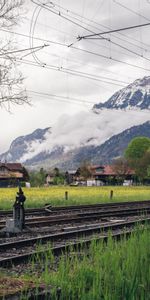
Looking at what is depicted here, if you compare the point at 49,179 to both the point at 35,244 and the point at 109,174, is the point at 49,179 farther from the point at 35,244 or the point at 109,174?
the point at 35,244

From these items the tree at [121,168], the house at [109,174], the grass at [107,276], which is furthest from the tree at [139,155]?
the grass at [107,276]

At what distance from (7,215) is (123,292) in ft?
58.6

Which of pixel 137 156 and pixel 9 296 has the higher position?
pixel 137 156

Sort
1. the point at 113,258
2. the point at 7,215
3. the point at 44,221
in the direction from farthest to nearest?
the point at 7,215
the point at 44,221
the point at 113,258

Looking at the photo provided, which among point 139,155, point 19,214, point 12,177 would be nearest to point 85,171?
point 139,155

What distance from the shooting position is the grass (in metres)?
6.07

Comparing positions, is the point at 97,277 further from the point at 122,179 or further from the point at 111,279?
the point at 122,179

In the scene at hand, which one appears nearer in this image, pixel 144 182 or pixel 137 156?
pixel 144 182

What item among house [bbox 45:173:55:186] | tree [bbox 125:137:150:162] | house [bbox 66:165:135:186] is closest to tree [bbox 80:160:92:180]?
house [bbox 66:165:135:186]

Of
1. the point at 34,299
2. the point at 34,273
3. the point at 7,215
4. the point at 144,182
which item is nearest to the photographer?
the point at 34,299

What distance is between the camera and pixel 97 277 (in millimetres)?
6477

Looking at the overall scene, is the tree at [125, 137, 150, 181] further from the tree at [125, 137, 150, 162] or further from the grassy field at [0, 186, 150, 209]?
the grassy field at [0, 186, 150, 209]

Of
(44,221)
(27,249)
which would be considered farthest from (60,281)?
(44,221)

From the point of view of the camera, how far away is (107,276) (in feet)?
22.3
